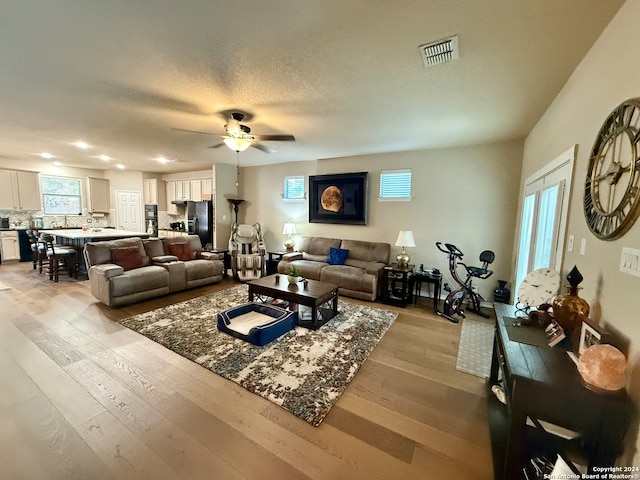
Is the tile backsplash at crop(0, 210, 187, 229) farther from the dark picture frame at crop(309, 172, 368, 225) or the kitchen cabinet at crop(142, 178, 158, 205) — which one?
the dark picture frame at crop(309, 172, 368, 225)

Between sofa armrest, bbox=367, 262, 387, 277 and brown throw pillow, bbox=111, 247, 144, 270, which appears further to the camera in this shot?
sofa armrest, bbox=367, 262, 387, 277

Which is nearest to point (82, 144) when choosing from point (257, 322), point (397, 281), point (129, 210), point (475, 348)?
point (129, 210)

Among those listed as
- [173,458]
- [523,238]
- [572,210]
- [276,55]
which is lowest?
[173,458]

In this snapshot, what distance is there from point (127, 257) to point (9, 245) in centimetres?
516

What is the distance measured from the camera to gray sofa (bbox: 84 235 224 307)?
3.87m

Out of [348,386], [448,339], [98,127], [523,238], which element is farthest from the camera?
[98,127]

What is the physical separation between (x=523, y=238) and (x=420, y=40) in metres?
2.99

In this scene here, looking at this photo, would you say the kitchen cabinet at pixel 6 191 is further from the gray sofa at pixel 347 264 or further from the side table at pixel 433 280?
the side table at pixel 433 280

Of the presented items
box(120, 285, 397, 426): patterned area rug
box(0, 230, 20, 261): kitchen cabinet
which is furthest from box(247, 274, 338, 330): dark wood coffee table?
box(0, 230, 20, 261): kitchen cabinet

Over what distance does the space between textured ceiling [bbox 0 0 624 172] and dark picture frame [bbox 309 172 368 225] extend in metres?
1.56

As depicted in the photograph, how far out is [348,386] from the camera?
7.43 ft

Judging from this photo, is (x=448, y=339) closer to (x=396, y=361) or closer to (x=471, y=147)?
(x=396, y=361)

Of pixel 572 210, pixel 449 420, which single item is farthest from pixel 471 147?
pixel 449 420

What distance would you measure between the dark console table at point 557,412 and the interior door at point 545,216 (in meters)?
1.17
